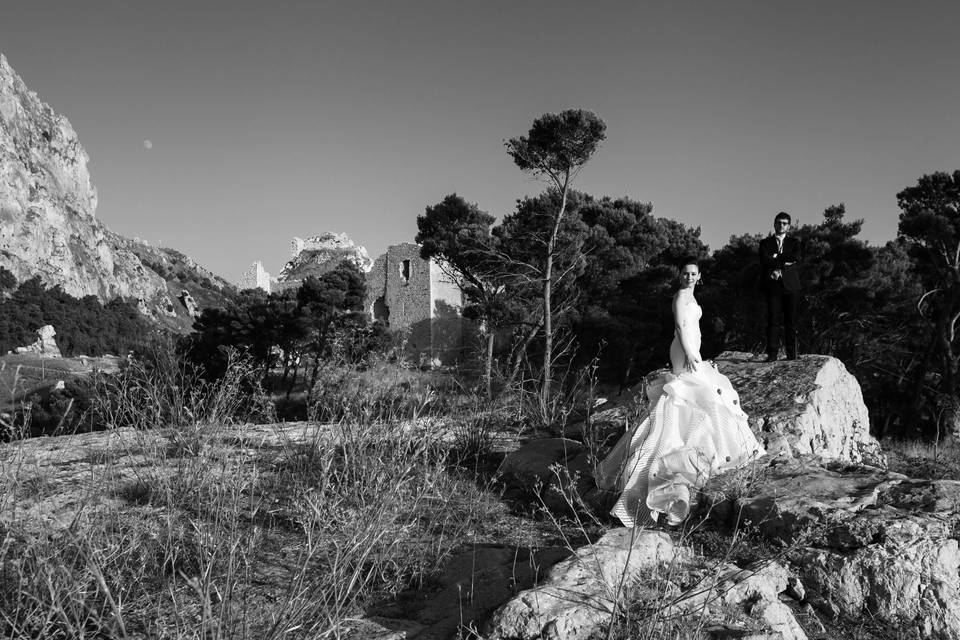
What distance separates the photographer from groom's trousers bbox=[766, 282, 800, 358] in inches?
277

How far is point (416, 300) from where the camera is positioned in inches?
1363

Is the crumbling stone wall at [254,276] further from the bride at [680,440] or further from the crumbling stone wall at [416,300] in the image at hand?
the bride at [680,440]

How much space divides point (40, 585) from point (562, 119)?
12.0 metres

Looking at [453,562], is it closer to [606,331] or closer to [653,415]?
[653,415]

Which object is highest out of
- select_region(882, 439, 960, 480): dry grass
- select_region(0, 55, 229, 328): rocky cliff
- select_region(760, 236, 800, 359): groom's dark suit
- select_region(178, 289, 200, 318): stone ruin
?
select_region(0, 55, 229, 328): rocky cliff

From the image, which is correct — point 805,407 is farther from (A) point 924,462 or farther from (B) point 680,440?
(A) point 924,462

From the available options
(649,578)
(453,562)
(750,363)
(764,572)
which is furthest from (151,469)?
(750,363)

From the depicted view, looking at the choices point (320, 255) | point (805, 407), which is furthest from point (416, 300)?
point (805, 407)

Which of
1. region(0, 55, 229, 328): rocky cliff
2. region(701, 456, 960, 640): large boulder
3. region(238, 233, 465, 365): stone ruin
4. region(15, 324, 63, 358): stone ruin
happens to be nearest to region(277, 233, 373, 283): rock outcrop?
region(238, 233, 465, 365): stone ruin

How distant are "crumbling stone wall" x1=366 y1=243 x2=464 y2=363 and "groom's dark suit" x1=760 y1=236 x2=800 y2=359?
90.3 ft

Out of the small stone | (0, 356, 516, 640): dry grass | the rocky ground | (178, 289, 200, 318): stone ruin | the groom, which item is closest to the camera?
(0, 356, 516, 640): dry grass

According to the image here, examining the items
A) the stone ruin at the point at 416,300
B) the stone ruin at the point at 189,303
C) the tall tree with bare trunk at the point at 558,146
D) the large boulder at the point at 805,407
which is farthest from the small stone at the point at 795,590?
the stone ruin at the point at 189,303

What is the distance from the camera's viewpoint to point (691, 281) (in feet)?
16.7

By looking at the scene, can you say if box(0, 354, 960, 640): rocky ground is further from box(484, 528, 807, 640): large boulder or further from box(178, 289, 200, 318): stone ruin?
box(178, 289, 200, 318): stone ruin
